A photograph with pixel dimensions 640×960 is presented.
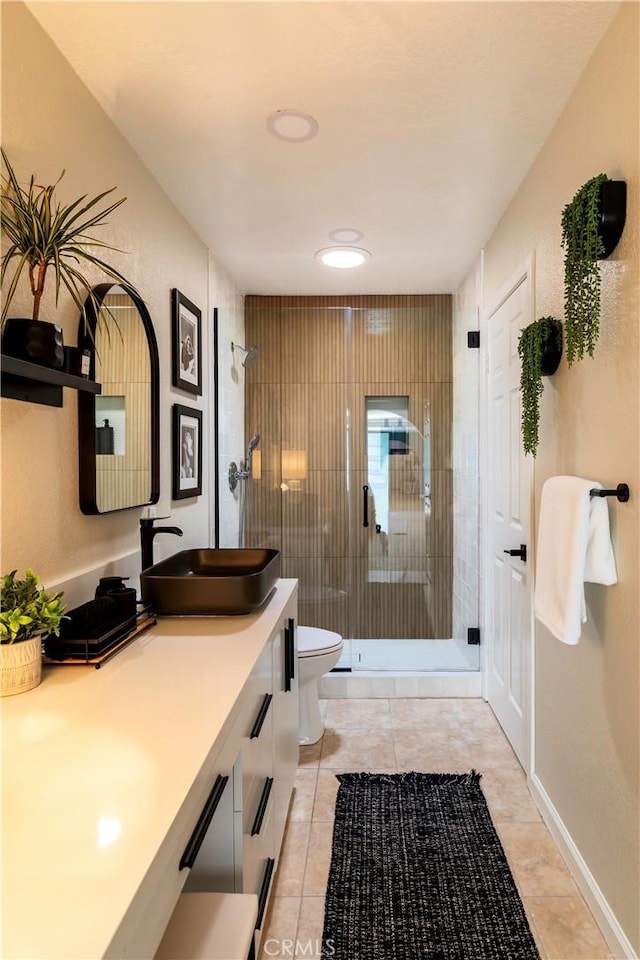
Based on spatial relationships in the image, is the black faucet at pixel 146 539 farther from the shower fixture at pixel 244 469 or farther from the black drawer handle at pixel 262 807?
the shower fixture at pixel 244 469

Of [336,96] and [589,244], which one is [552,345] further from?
[336,96]

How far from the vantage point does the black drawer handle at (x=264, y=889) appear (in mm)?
1475

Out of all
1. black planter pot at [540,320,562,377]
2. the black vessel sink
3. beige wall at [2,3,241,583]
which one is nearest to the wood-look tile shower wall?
beige wall at [2,3,241,583]

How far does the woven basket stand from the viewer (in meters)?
1.16

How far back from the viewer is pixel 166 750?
3.06ft

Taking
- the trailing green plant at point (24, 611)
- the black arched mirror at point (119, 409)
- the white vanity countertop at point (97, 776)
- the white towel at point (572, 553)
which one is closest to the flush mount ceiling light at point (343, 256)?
the black arched mirror at point (119, 409)

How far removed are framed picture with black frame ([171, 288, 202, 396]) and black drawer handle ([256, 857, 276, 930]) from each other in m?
1.86

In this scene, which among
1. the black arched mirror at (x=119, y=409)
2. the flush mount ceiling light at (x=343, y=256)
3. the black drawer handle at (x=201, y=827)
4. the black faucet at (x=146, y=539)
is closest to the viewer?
the black drawer handle at (x=201, y=827)

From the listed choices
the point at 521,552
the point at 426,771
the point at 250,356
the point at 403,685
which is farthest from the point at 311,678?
the point at 250,356

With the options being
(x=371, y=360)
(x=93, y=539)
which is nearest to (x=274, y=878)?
(x=93, y=539)

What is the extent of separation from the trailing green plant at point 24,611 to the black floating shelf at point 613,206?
5.24ft

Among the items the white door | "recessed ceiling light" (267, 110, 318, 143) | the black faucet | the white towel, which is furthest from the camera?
the white door

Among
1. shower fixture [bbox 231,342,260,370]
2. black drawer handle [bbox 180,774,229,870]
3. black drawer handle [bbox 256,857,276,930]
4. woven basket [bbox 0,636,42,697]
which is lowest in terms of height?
black drawer handle [bbox 256,857,276,930]

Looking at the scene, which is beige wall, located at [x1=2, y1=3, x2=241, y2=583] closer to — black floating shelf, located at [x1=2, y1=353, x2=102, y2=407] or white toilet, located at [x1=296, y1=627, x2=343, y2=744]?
black floating shelf, located at [x1=2, y1=353, x2=102, y2=407]
